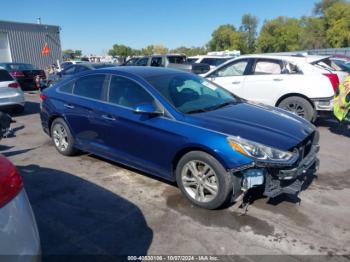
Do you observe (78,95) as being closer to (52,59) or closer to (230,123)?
(230,123)

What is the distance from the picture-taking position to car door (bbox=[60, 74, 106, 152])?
5.11 m

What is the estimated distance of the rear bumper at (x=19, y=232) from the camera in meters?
1.80

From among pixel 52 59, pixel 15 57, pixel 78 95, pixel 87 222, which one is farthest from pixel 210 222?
pixel 52 59

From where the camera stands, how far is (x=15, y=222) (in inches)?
73.9

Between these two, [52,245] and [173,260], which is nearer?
[173,260]

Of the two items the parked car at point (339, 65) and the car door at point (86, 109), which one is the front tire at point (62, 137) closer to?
the car door at point (86, 109)

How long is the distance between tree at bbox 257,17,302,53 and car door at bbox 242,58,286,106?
252ft

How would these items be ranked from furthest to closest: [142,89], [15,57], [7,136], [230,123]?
[15,57] < [7,136] < [142,89] < [230,123]

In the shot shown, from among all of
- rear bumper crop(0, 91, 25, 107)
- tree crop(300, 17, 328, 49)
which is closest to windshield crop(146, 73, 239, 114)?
rear bumper crop(0, 91, 25, 107)

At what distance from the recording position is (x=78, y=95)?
18.1 ft

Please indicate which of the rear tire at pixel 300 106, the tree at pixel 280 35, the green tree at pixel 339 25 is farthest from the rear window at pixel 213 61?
the tree at pixel 280 35

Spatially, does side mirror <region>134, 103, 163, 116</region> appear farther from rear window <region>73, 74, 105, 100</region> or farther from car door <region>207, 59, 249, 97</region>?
car door <region>207, 59, 249, 97</region>

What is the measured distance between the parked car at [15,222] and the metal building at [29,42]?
28156mm

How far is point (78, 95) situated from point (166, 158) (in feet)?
7.20
